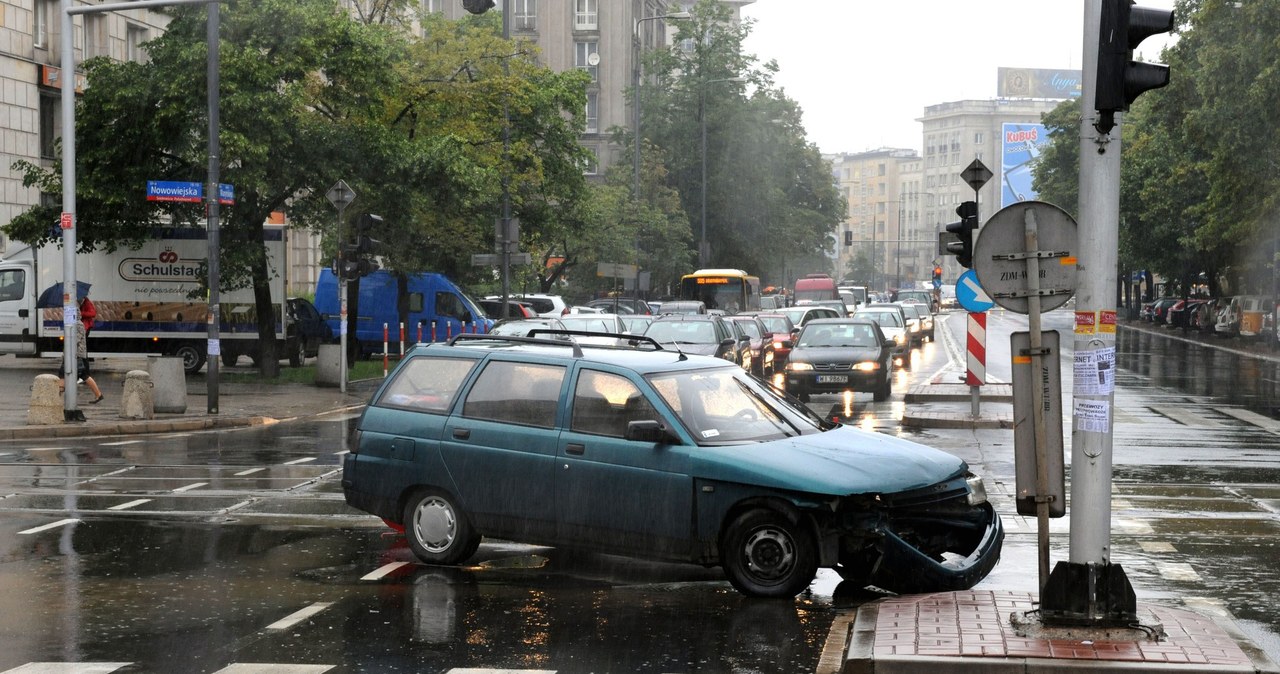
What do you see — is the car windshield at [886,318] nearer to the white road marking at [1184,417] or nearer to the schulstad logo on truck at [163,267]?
the white road marking at [1184,417]

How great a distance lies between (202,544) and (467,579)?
2531 mm

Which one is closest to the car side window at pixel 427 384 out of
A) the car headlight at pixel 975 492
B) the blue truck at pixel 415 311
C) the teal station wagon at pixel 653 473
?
the teal station wagon at pixel 653 473

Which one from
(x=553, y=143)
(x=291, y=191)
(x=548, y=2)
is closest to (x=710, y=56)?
(x=548, y=2)

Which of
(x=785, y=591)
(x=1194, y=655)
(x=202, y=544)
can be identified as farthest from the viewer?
(x=202, y=544)

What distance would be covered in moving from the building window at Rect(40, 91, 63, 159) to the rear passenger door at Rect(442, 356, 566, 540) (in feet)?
118

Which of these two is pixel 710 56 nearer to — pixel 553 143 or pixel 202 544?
pixel 553 143

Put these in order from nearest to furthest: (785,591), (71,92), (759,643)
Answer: (759,643) < (785,591) < (71,92)

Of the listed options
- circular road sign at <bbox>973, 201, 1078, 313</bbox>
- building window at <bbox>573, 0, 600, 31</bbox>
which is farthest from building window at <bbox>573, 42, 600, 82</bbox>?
circular road sign at <bbox>973, 201, 1078, 313</bbox>

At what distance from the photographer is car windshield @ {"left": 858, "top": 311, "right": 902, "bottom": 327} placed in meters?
43.9

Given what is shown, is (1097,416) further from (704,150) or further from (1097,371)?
(704,150)

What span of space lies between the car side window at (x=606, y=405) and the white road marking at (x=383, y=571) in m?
1.62

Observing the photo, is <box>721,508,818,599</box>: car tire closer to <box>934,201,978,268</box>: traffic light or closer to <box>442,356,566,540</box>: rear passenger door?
<box>442,356,566,540</box>: rear passenger door

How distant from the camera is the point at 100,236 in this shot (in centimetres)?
3016

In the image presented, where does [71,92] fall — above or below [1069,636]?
above
